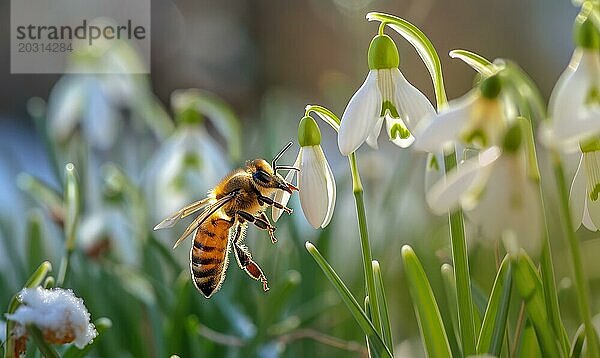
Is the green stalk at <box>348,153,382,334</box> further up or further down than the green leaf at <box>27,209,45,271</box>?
further up

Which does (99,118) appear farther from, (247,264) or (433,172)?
(433,172)

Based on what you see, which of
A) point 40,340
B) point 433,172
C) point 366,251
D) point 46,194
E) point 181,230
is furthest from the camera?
point 181,230

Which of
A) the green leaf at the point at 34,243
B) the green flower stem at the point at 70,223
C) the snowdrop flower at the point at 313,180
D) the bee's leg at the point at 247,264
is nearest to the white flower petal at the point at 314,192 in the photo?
the snowdrop flower at the point at 313,180

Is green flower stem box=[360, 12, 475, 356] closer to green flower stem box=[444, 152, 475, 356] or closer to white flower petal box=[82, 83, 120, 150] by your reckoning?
green flower stem box=[444, 152, 475, 356]

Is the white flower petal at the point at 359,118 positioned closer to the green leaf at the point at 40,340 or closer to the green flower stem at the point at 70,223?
the green leaf at the point at 40,340

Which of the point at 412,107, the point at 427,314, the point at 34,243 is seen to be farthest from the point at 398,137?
the point at 34,243

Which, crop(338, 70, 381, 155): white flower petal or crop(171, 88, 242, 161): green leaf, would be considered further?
→ crop(171, 88, 242, 161): green leaf

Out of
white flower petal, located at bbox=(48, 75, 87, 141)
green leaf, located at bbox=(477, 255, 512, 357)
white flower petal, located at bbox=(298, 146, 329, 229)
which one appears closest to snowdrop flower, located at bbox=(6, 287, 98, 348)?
white flower petal, located at bbox=(298, 146, 329, 229)
